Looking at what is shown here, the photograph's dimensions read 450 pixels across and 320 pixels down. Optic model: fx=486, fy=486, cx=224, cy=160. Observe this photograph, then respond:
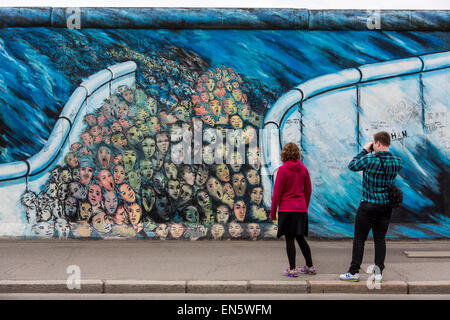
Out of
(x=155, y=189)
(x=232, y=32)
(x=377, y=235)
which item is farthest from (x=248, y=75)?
(x=377, y=235)

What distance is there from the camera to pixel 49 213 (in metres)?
8.66

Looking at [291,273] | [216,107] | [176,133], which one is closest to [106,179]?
[176,133]

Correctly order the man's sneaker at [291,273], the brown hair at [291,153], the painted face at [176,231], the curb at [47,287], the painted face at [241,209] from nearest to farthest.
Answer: the curb at [47,287]
the man's sneaker at [291,273]
the brown hair at [291,153]
the painted face at [176,231]
the painted face at [241,209]

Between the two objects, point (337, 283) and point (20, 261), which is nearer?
point (337, 283)

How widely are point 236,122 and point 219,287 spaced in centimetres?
373

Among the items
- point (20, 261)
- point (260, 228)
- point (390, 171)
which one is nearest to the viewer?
point (390, 171)

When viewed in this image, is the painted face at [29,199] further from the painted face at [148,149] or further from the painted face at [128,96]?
the painted face at [128,96]

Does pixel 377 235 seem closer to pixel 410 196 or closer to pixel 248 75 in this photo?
pixel 410 196

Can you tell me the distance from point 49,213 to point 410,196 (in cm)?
646

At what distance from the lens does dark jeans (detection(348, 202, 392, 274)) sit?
19.0 feet

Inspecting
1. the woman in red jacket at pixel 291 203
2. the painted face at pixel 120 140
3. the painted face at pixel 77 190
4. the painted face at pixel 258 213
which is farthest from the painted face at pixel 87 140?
the woman in red jacket at pixel 291 203

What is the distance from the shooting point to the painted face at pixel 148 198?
341 inches

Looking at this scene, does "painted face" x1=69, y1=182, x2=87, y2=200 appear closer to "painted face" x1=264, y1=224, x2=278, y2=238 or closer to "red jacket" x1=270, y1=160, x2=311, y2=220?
"painted face" x1=264, y1=224, x2=278, y2=238

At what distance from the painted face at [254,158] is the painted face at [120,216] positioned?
2.41m
